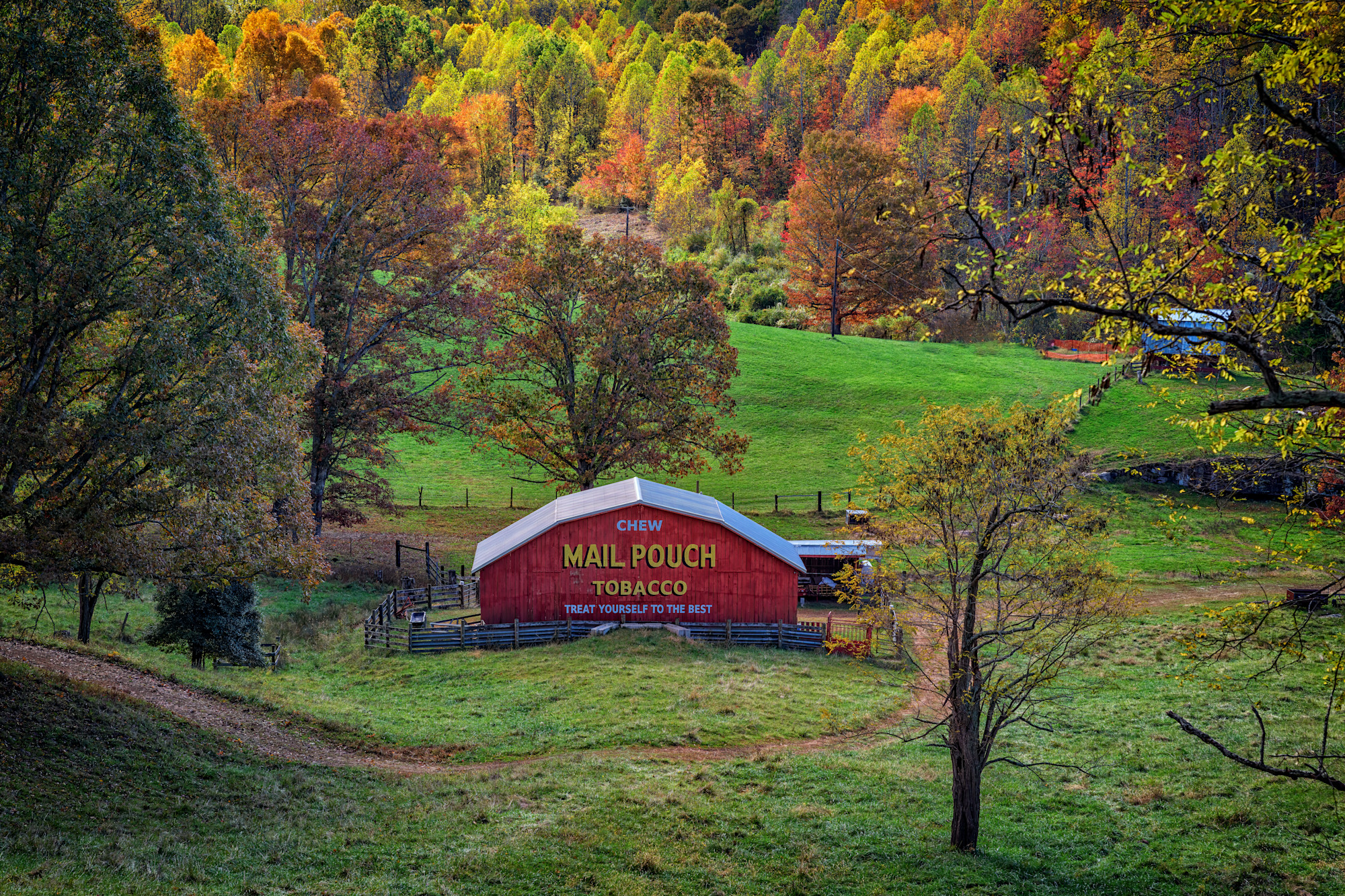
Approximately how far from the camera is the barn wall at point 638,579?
33.6m

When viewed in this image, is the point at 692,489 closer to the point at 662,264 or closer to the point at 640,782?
the point at 662,264

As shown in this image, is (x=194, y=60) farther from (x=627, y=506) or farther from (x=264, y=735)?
(x=264, y=735)

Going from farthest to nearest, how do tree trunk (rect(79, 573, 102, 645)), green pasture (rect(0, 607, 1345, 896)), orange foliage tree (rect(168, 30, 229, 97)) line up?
orange foliage tree (rect(168, 30, 229, 97))
tree trunk (rect(79, 573, 102, 645))
green pasture (rect(0, 607, 1345, 896))

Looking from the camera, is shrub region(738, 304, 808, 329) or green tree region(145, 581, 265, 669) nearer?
green tree region(145, 581, 265, 669)

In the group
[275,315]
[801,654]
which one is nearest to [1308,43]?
[275,315]

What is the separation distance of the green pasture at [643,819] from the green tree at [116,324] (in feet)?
11.5

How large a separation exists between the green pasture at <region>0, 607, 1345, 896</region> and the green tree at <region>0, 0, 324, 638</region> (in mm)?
3497

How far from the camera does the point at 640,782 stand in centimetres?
1889

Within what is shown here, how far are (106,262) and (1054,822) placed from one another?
18947mm

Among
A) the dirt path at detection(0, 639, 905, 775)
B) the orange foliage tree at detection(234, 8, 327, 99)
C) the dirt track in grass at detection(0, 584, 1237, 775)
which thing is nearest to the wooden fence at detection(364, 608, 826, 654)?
the dirt track in grass at detection(0, 584, 1237, 775)

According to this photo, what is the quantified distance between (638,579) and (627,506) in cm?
266

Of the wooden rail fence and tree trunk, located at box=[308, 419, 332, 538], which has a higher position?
tree trunk, located at box=[308, 419, 332, 538]

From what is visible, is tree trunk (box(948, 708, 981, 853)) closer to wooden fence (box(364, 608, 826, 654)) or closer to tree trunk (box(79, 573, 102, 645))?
wooden fence (box(364, 608, 826, 654))

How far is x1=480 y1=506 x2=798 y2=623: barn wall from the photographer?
33562mm
